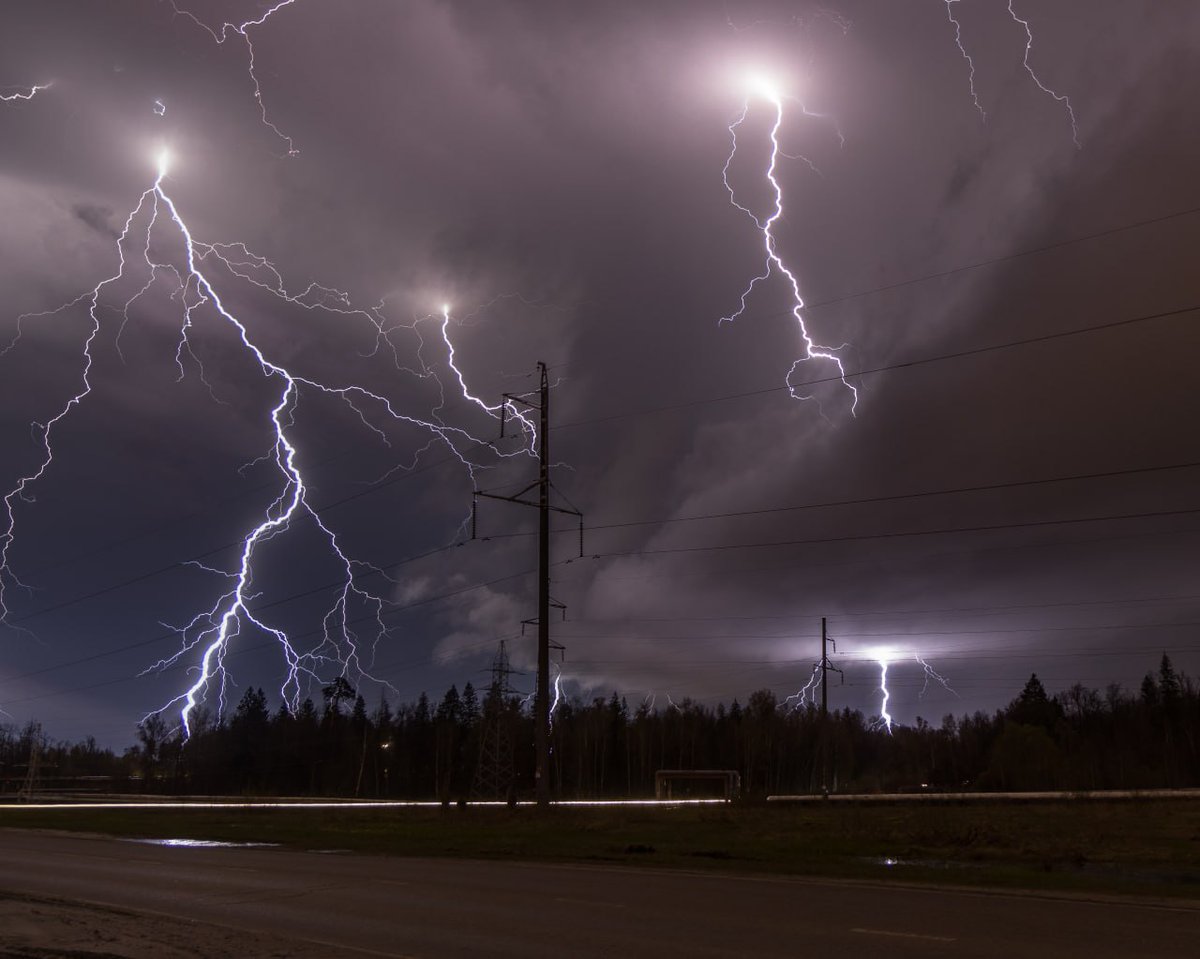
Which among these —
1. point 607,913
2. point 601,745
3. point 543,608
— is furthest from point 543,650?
point 601,745

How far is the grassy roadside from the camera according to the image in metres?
16.8

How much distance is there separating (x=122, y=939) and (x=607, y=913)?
5368mm

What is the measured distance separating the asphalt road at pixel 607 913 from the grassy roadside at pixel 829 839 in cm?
241

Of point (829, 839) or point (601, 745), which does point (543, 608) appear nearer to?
point (829, 839)

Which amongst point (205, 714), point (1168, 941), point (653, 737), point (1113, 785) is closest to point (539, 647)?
point (1168, 941)

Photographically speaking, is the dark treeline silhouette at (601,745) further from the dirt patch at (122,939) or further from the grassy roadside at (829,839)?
the dirt patch at (122,939)

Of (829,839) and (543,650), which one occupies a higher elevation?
(543,650)

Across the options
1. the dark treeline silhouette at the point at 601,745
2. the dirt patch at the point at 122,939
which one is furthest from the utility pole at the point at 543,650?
the dark treeline silhouette at the point at 601,745

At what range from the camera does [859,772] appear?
5202 inches

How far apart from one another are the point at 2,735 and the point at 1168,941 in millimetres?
155759

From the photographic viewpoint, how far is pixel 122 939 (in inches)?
405

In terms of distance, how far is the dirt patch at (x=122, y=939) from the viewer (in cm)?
926

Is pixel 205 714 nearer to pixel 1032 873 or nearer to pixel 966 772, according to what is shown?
pixel 966 772

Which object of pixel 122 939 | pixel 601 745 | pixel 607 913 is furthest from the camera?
pixel 601 745
